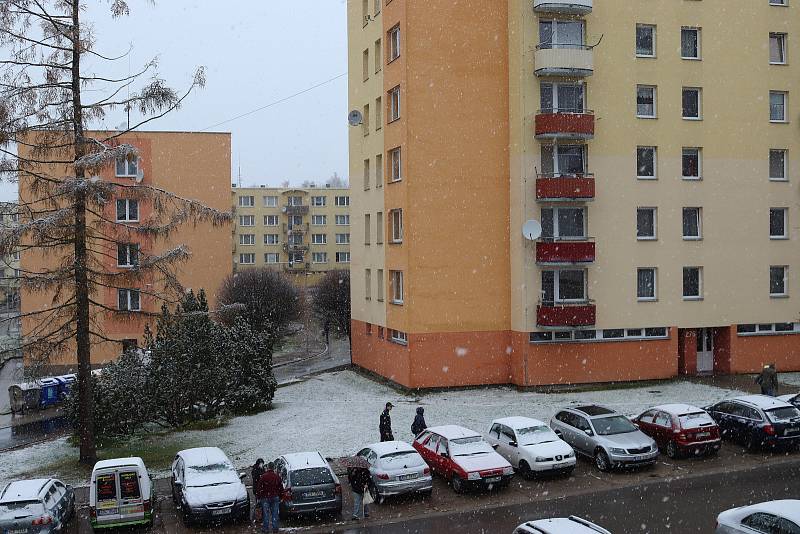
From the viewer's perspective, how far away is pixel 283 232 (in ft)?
323

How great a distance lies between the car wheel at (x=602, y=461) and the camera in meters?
20.8

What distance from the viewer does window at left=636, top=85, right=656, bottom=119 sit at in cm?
3447

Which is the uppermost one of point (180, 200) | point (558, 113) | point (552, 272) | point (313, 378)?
point (558, 113)

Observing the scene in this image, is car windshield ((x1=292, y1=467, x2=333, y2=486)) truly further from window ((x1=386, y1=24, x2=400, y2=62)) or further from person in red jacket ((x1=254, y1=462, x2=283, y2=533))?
window ((x1=386, y1=24, x2=400, y2=62))

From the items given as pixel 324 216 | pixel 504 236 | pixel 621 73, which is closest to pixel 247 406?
pixel 504 236

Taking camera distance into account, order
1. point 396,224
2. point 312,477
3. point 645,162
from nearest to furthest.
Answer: point 312,477 → point 645,162 → point 396,224

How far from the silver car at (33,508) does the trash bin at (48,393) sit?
68.4 feet

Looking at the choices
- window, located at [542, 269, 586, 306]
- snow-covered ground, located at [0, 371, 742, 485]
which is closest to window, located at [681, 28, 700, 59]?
window, located at [542, 269, 586, 306]

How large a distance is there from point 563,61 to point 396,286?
38.7 ft

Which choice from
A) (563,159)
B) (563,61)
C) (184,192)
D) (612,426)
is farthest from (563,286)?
(184,192)

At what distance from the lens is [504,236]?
111ft

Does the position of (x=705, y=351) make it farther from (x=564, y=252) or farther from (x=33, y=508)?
(x=33, y=508)

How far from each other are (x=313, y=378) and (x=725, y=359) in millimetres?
19537

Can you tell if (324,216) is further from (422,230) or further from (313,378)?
(422,230)
